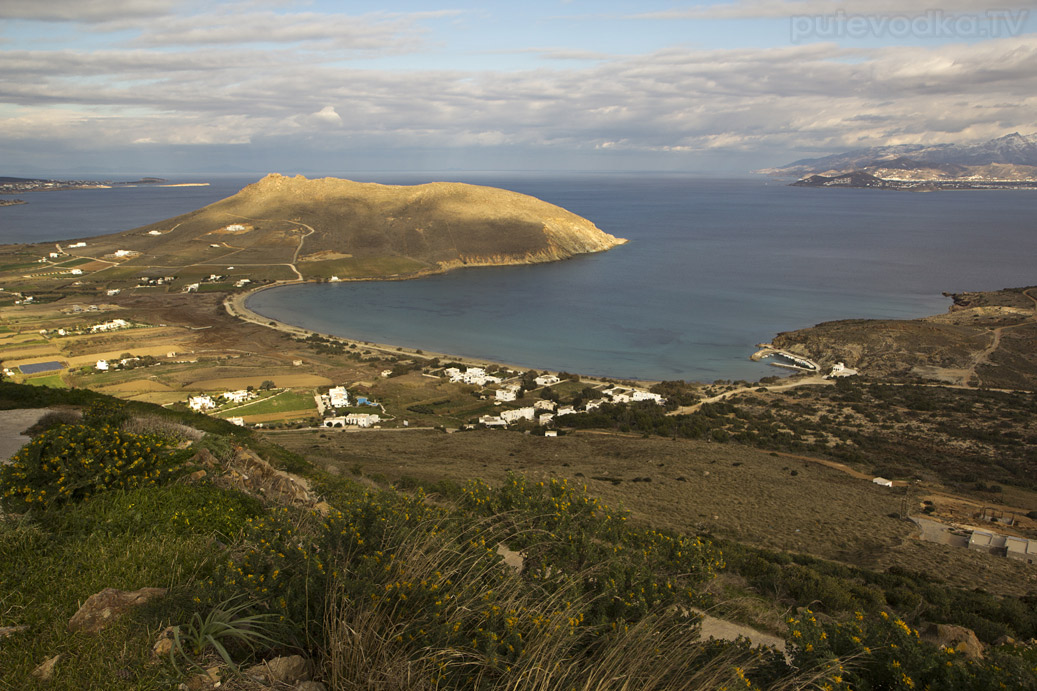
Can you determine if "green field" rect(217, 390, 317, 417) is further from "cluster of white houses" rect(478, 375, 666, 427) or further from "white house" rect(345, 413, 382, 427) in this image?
"cluster of white houses" rect(478, 375, 666, 427)

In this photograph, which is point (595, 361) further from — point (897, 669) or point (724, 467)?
point (897, 669)

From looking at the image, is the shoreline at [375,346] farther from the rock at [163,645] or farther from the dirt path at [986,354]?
the rock at [163,645]

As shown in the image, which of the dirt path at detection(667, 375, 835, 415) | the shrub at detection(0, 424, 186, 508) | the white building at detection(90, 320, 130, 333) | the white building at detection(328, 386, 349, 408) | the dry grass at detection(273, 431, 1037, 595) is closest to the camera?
the shrub at detection(0, 424, 186, 508)

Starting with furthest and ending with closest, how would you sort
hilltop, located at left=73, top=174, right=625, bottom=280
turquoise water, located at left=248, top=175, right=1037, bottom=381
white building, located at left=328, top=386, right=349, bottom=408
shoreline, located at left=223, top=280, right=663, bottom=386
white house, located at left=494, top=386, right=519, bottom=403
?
1. hilltop, located at left=73, top=174, right=625, bottom=280
2. turquoise water, located at left=248, top=175, right=1037, bottom=381
3. shoreline, located at left=223, top=280, right=663, bottom=386
4. white house, located at left=494, top=386, right=519, bottom=403
5. white building, located at left=328, top=386, right=349, bottom=408

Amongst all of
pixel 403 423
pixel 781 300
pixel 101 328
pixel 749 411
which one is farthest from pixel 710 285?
pixel 101 328

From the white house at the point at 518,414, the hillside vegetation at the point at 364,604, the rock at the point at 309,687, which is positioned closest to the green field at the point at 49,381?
the white house at the point at 518,414

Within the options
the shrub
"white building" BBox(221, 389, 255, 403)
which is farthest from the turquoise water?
the shrub

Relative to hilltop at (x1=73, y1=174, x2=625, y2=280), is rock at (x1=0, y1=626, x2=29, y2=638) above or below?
below
